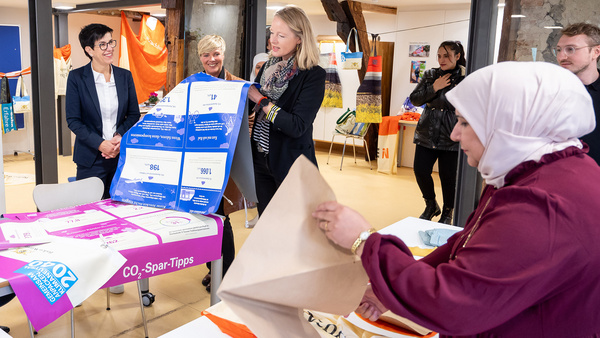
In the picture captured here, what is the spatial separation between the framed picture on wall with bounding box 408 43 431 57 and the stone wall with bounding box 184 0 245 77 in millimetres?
4356

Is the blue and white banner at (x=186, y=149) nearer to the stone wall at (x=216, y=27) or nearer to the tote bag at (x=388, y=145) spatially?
the stone wall at (x=216, y=27)

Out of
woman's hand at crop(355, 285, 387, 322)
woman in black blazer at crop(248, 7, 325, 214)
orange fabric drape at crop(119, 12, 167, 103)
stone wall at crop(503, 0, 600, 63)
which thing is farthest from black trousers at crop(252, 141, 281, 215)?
orange fabric drape at crop(119, 12, 167, 103)

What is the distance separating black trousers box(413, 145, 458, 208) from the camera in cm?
457

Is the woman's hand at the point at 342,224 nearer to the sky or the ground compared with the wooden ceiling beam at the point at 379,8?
nearer to the ground

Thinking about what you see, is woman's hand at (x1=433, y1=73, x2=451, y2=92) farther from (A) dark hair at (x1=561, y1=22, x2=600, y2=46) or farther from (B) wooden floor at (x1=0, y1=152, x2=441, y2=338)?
(A) dark hair at (x1=561, y1=22, x2=600, y2=46)

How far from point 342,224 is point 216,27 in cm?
399

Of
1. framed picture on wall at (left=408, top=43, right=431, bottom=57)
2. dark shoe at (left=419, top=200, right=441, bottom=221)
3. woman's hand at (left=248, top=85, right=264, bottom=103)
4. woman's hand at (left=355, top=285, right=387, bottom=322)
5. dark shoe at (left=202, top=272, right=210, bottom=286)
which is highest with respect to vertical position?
framed picture on wall at (left=408, top=43, right=431, bottom=57)

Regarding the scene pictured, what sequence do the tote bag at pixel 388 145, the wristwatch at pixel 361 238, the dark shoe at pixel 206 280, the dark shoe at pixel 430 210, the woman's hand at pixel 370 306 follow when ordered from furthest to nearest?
the tote bag at pixel 388 145 < the dark shoe at pixel 430 210 < the dark shoe at pixel 206 280 < the woman's hand at pixel 370 306 < the wristwatch at pixel 361 238

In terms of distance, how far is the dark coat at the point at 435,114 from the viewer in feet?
14.8

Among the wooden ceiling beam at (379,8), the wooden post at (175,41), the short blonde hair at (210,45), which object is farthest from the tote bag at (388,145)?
the short blonde hair at (210,45)

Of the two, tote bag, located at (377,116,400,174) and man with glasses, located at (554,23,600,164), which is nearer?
man with glasses, located at (554,23,600,164)

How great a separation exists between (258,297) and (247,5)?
417 cm

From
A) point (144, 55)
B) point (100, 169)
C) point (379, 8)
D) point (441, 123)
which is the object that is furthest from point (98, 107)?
point (379, 8)

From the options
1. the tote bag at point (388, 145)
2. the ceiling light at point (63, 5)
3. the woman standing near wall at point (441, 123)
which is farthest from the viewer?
the tote bag at point (388, 145)
